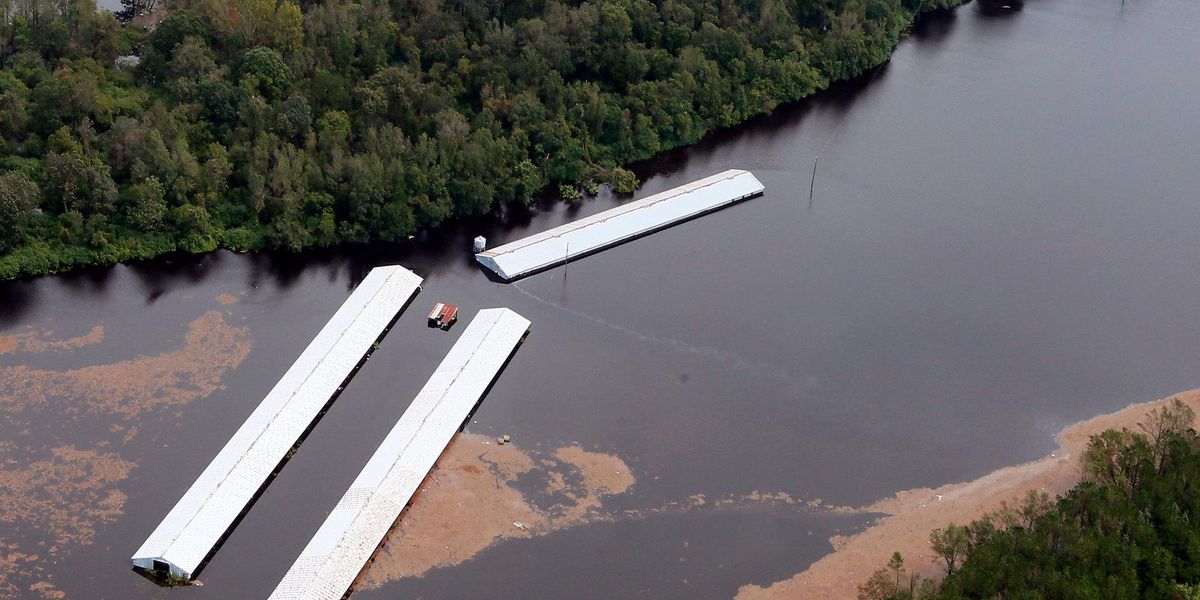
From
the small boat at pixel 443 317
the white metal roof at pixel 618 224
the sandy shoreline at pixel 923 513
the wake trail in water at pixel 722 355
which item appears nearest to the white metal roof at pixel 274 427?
the small boat at pixel 443 317

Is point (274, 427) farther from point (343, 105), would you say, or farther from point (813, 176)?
point (813, 176)

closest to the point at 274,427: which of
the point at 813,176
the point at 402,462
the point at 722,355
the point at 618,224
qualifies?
the point at 402,462

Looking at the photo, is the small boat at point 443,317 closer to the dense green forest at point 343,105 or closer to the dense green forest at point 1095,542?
the dense green forest at point 343,105

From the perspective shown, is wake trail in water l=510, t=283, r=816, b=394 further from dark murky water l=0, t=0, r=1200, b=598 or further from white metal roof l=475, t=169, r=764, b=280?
white metal roof l=475, t=169, r=764, b=280

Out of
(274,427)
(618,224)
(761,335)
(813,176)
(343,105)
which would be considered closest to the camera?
(274,427)

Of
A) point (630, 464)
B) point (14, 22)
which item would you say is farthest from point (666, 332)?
point (14, 22)
